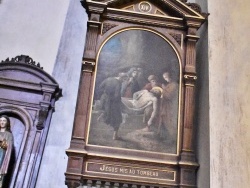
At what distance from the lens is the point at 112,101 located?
3.73 metres

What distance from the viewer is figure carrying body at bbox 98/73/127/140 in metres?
3.64

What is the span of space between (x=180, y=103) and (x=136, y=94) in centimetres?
45

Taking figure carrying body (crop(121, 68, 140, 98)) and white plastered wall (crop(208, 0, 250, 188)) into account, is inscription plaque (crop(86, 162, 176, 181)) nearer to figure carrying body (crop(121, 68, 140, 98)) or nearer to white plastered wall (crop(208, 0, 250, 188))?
white plastered wall (crop(208, 0, 250, 188))

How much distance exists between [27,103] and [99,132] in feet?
3.44

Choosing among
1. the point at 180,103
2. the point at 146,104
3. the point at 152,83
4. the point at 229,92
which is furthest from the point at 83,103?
the point at 229,92

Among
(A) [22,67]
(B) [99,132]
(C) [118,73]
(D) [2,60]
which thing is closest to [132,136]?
(B) [99,132]

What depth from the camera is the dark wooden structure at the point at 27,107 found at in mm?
3873

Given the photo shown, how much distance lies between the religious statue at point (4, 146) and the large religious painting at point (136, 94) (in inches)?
32.2

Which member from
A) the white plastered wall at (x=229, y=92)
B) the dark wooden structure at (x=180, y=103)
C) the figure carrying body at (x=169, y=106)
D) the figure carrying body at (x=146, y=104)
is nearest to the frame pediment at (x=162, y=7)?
the dark wooden structure at (x=180, y=103)

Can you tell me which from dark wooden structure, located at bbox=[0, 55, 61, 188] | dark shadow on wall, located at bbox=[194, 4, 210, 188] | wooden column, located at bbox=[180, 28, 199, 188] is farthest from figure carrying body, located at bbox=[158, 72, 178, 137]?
dark wooden structure, located at bbox=[0, 55, 61, 188]

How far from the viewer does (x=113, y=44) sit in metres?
3.98

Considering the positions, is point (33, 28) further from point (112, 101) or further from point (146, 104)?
point (146, 104)

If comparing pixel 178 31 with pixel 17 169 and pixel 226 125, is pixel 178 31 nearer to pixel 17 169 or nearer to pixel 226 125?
pixel 226 125

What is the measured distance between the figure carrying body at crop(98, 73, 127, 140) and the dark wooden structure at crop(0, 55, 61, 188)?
72 cm
